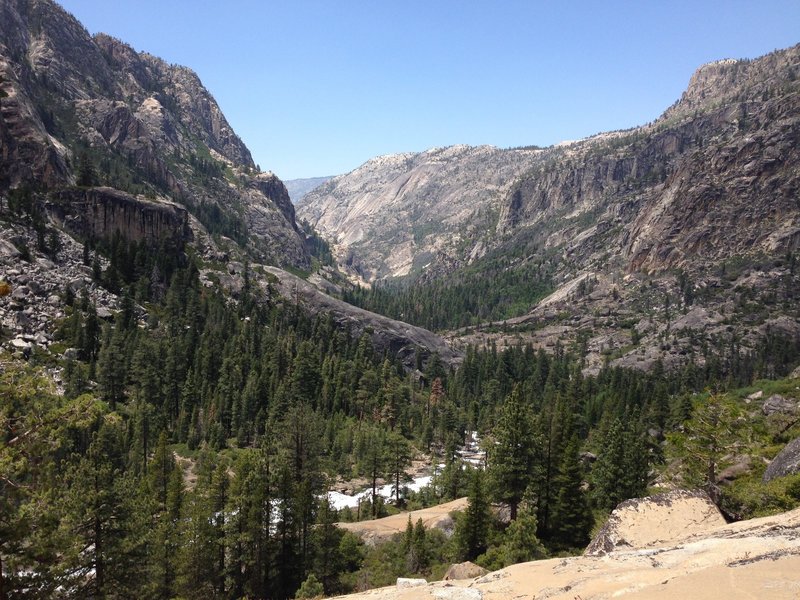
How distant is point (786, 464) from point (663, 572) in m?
24.0

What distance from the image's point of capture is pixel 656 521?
70.6 feet

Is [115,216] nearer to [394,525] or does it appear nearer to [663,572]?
[394,525]

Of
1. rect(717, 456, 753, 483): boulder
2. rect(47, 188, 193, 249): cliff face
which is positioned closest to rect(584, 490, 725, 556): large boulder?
rect(717, 456, 753, 483): boulder

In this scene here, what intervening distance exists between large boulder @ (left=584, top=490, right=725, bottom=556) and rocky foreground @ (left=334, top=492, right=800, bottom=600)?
0.08m

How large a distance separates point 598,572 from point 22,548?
786 inches

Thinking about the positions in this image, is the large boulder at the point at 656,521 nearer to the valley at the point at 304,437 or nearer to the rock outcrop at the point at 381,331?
the valley at the point at 304,437

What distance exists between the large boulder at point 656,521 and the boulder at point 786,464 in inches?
436


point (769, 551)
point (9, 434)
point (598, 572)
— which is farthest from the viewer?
point (9, 434)

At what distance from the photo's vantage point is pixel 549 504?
44.9 meters

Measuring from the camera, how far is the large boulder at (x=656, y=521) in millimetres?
20641

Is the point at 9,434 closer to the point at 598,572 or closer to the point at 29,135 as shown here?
the point at 598,572

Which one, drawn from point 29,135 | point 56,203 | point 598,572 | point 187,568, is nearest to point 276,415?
point 187,568

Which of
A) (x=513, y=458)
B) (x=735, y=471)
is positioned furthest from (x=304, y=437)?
(x=735, y=471)

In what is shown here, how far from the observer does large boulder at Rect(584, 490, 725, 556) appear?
20.6 meters
